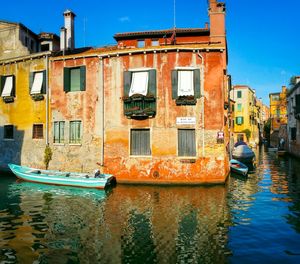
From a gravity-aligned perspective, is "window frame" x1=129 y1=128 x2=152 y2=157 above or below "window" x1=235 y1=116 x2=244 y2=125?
below

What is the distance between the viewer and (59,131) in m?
20.7

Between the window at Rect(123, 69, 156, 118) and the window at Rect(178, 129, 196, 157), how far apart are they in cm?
227

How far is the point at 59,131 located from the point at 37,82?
13.2ft

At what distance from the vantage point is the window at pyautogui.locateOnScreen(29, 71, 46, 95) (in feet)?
69.3

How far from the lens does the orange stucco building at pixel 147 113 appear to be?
17922 mm

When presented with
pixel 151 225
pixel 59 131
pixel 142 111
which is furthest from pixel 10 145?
pixel 151 225

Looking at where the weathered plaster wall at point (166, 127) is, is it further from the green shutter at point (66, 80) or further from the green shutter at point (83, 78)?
the green shutter at point (66, 80)

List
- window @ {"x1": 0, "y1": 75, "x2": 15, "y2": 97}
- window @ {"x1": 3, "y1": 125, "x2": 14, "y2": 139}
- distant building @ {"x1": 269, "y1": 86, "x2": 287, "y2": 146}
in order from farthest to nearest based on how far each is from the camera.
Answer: distant building @ {"x1": 269, "y1": 86, "x2": 287, "y2": 146} → window @ {"x1": 3, "y1": 125, "x2": 14, "y2": 139} → window @ {"x1": 0, "y1": 75, "x2": 15, "y2": 97}

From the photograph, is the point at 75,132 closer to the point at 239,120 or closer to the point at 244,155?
the point at 244,155

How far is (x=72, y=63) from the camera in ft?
66.8

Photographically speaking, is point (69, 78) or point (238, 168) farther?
point (238, 168)

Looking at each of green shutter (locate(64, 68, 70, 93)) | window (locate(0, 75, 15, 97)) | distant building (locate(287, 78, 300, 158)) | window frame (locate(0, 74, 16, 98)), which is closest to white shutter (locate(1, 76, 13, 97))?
window (locate(0, 75, 15, 97))

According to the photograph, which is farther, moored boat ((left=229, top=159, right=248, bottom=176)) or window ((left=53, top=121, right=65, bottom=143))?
moored boat ((left=229, top=159, right=248, bottom=176))

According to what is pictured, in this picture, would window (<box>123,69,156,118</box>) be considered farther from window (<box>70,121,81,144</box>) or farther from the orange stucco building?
window (<box>70,121,81,144</box>)
